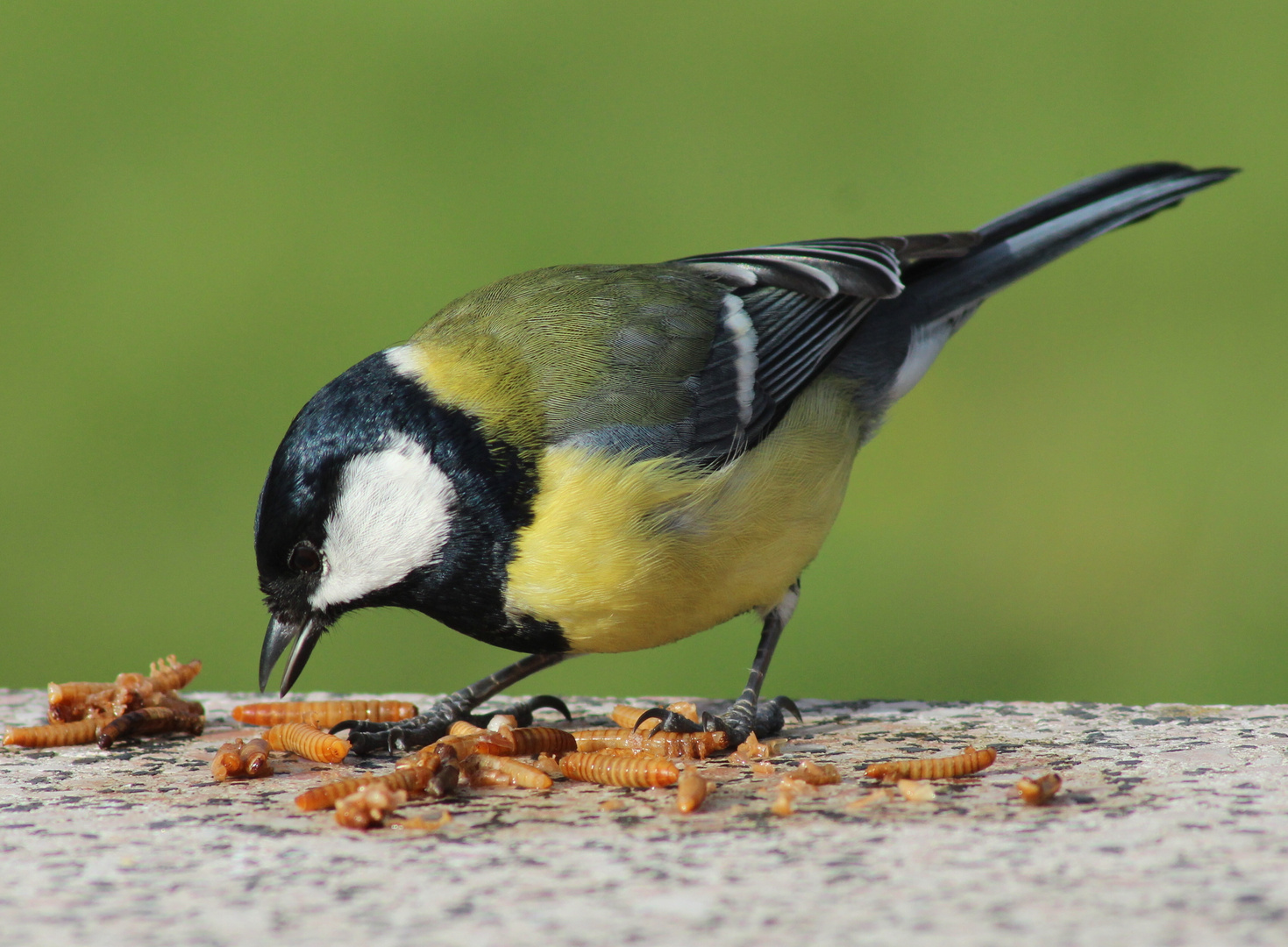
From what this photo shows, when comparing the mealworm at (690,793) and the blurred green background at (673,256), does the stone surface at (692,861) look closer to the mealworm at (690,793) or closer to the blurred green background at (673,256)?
the mealworm at (690,793)

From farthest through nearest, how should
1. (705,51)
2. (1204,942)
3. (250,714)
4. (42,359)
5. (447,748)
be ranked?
(705,51), (42,359), (250,714), (447,748), (1204,942)

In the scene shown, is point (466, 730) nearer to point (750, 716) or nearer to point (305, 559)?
point (305, 559)

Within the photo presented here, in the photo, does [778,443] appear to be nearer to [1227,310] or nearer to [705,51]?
[1227,310]

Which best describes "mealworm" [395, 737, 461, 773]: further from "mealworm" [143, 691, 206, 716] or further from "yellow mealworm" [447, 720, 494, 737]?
"mealworm" [143, 691, 206, 716]

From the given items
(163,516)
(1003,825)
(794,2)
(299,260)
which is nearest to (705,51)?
(794,2)

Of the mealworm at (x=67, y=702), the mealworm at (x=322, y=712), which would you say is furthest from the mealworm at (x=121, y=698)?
the mealworm at (x=322, y=712)

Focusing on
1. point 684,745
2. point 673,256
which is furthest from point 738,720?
point 673,256
